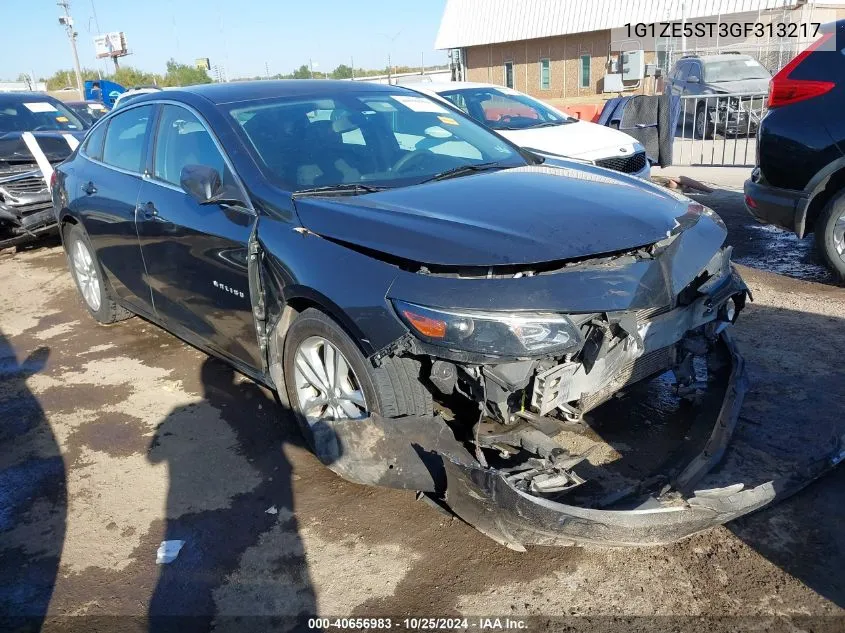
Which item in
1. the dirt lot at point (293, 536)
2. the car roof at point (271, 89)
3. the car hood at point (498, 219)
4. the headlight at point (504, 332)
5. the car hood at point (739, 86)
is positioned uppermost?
the car roof at point (271, 89)

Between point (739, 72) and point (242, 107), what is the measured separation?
15.8m

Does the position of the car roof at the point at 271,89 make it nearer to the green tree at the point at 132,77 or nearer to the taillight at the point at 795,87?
the taillight at the point at 795,87

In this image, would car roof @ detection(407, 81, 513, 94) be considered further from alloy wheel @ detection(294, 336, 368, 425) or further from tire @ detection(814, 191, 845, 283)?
alloy wheel @ detection(294, 336, 368, 425)

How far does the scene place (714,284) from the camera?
10.2ft

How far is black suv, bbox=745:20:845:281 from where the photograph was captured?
515 centimetres

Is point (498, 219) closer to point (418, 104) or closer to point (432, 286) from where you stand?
point (432, 286)

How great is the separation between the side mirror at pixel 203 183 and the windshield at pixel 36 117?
707 cm

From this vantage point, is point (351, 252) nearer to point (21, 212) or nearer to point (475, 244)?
point (475, 244)

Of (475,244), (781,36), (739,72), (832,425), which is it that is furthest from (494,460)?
(781,36)

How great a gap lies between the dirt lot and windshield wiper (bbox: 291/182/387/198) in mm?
1323

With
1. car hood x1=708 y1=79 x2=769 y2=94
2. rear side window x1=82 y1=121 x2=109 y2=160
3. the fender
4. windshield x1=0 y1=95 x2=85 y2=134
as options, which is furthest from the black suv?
car hood x1=708 y1=79 x2=769 y2=94

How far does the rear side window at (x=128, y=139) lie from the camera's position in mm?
4328

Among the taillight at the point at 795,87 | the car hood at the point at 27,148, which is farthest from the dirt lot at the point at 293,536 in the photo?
the car hood at the point at 27,148

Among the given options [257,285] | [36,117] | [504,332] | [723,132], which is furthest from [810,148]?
[36,117]
